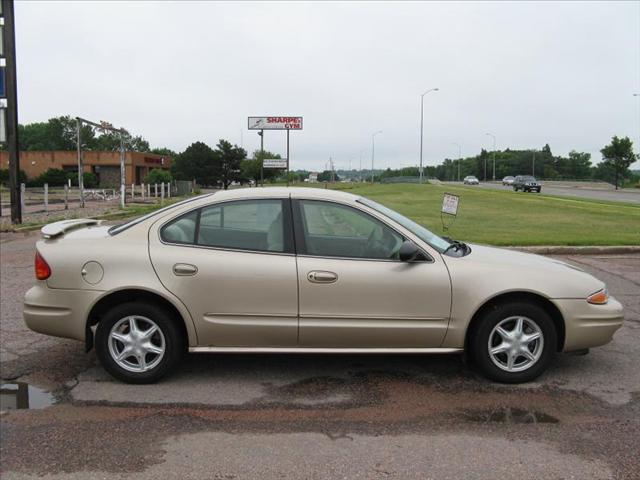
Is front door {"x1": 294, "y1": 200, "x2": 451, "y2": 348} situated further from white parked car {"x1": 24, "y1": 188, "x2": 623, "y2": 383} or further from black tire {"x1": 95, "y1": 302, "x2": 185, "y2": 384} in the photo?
black tire {"x1": 95, "y1": 302, "x2": 185, "y2": 384}

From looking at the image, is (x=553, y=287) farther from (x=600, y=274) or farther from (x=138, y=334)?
(x=600, y=274)

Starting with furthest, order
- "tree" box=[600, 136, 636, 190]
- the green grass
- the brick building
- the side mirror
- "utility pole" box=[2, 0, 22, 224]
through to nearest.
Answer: the brick building → "tree" box=[600, 136, 636, 190] → "utility pole" box=[2, 0, 22, 224] → the green grass → the side mirror

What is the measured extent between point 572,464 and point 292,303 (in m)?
2.13

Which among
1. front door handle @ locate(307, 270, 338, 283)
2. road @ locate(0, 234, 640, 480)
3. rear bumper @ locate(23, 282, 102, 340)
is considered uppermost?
front door handle @ locate(307, 270, 338, 283)

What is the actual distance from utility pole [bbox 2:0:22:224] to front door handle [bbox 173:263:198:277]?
15.5 m

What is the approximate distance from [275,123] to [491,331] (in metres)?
27.0

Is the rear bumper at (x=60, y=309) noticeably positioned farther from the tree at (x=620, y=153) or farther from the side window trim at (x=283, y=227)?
the tree at (x=620, y=153)

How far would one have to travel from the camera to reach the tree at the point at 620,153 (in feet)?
182

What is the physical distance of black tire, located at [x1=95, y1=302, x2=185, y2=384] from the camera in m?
4.36

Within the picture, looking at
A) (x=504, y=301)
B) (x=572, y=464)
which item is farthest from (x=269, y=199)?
(x=572, y=464)

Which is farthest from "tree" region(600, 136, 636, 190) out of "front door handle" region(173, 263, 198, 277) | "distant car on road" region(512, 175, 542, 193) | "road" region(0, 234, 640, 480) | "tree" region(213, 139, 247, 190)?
"front door handle" region(173, 263, 198, 277)

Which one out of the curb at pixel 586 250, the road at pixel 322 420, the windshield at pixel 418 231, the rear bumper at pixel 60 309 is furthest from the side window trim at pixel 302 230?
the curb at pixel 586 250

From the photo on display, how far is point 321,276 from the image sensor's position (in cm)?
433

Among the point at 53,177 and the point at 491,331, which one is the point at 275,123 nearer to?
the point at 491,331
